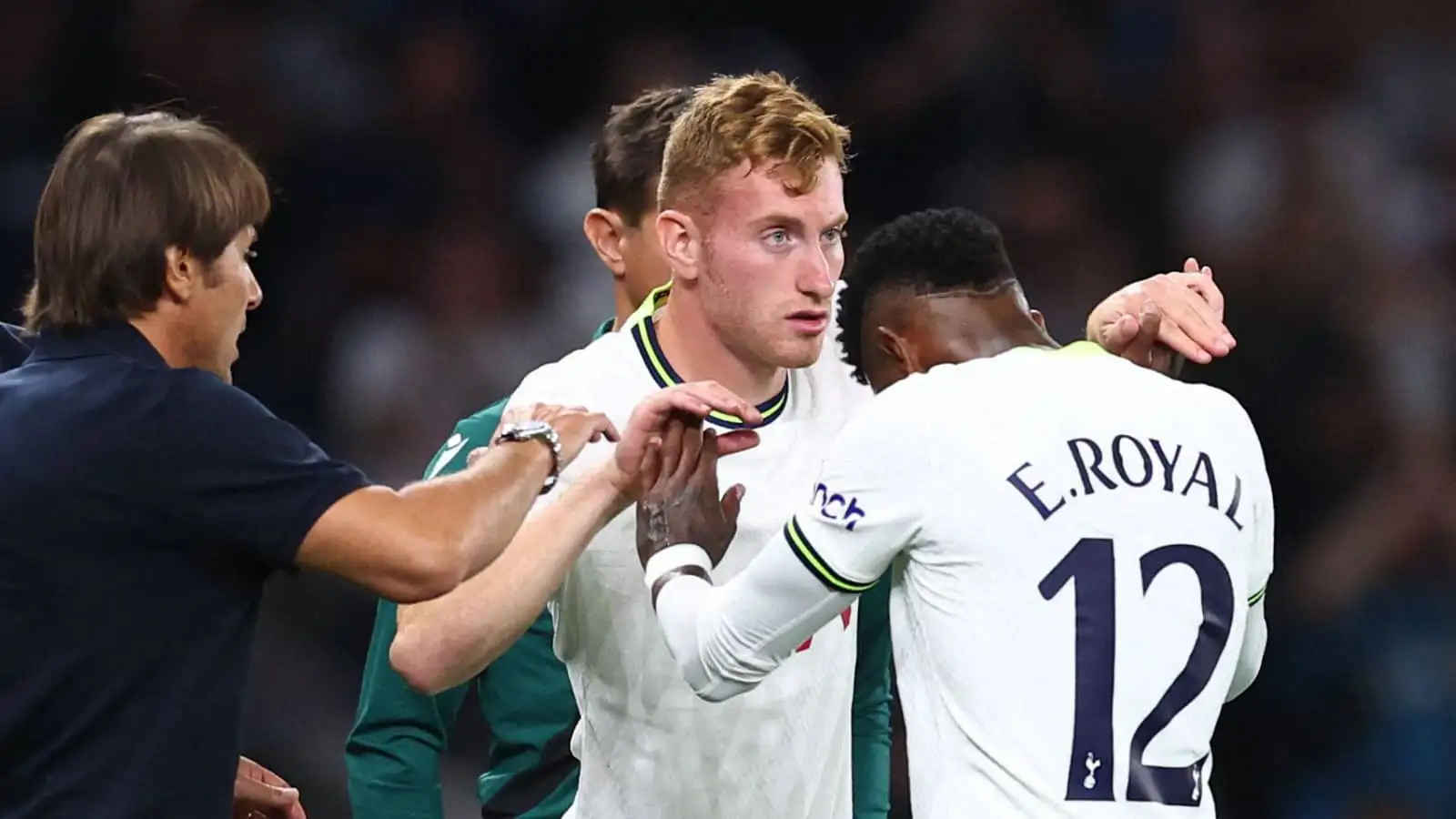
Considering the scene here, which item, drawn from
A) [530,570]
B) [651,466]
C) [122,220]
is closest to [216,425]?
[122,220]

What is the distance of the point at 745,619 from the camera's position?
101 inches

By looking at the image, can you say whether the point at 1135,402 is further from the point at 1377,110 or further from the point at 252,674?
the point at 1377,110

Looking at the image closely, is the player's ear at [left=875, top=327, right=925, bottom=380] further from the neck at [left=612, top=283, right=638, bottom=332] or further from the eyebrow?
the neck at [left=612, top=283, right=638, bottom=332]

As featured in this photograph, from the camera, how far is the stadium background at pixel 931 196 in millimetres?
5340

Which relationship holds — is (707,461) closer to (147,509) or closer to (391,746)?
(147,509)

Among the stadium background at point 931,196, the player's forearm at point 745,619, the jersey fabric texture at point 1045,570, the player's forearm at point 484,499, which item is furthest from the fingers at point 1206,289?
the stadium background at point 931,196

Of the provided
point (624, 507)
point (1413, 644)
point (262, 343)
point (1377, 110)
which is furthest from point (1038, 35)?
point (624, 507)

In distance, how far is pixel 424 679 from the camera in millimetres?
Answer: 2818

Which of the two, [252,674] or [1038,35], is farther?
[1038,35]

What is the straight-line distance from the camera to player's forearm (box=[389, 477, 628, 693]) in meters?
2.76

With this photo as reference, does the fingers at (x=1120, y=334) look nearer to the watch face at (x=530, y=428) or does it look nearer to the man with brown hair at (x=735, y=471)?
the man with brown hair at (x=735, y=471)

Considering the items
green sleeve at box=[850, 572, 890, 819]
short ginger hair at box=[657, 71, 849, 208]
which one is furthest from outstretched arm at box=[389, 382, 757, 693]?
green sleeve at box=[850, 572, 890, 819]

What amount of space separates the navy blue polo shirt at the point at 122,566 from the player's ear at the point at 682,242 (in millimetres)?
983

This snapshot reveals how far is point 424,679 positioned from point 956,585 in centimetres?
84
